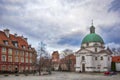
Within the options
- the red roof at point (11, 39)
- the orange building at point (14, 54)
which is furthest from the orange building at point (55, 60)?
the red roof at point (11, 39)

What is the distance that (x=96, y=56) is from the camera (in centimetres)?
9731

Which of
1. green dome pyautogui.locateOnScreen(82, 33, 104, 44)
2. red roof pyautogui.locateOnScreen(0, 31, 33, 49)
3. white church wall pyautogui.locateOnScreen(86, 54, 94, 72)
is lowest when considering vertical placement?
white church wall pyautogui.locateOnScreen(86, 54, 94, 72)

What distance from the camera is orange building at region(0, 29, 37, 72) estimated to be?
67.6m

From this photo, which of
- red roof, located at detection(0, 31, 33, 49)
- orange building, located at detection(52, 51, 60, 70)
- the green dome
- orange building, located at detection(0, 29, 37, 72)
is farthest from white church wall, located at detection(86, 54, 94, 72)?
orange building, located at detection(52, 51, 60, 70)

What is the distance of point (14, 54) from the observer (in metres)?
72.6

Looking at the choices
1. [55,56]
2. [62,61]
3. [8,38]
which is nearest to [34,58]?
[8,38]

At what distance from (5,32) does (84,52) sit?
38.5m

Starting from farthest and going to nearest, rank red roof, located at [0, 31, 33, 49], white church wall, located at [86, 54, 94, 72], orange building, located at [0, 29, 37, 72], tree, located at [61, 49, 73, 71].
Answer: tree, located at [61, 49, 73, 71] < white church wall, located at [86, 54, 94, 72] < red roof, located at [0, 31, 33, 49] < orange building, located at [0, 29, 37, 72]

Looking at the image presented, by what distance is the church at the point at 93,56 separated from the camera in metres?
94.9

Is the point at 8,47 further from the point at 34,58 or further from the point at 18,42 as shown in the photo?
the point at 34,58

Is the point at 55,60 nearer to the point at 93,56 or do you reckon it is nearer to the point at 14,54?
the point at 93,56

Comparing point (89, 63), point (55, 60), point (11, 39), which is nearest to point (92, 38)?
point (89, 63)

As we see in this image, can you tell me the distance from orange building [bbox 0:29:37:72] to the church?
24493mm

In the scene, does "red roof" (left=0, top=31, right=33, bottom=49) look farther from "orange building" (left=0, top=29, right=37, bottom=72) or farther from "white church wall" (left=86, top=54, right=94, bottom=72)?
"white church wall" (left=86, top=54, right=94, bottom=72)
